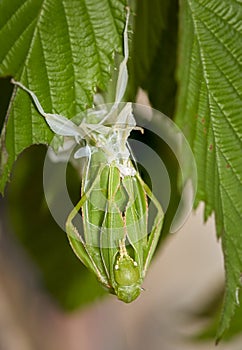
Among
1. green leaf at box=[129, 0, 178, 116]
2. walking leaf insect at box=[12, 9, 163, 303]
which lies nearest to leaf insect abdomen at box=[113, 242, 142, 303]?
walking leaf insect at box=[12, 9, 163, 303]

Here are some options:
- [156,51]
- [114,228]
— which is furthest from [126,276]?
[156,51]

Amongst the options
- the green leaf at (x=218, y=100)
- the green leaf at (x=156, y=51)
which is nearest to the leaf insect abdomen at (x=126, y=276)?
the green leaf at (x=218, y=100)

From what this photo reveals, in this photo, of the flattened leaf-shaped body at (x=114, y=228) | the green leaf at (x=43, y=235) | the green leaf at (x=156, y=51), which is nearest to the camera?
the flattened leaf-shaped body at (x=114, y=228)

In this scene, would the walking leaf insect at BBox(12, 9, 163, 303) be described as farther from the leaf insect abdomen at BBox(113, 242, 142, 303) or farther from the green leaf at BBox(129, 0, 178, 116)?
the green leaf at BBox(129, 0, 178, 116)

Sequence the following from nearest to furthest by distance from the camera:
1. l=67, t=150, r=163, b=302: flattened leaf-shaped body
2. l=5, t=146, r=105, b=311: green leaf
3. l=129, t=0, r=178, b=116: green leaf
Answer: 1. l=67, t=150, r=163, b=302: flattened leaf-shaped body
2. l=129, t=0, r=178, b=116: green leaf
3. l=5, t=146, r=105, b=311: green leaf

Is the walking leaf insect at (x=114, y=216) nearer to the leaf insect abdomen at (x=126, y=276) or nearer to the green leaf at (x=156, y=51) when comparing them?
the leaf insect abdomen at (x=126, y=276)

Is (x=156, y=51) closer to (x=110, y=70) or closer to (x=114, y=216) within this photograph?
(x=110, y=70)
